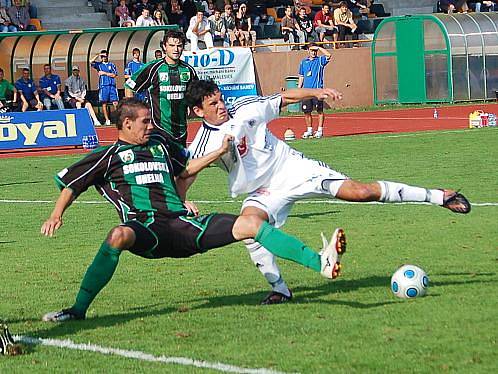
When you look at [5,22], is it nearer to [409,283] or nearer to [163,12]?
[163,12]

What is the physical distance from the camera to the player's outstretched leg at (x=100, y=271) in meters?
7.60

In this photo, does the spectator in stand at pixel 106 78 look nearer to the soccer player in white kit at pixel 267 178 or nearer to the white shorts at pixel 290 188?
the soccer player in white kit at pixel 267 178

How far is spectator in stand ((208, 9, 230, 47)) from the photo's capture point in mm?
36406

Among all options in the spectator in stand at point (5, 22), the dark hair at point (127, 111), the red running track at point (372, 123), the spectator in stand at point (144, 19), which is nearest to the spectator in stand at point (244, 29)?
the spectator in stand at point (144, 19)

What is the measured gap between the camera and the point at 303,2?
135ft

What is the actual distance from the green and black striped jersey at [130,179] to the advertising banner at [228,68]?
2468 centimetres

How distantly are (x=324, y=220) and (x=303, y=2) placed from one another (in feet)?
95.3

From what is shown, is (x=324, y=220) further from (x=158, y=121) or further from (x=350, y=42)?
(x=350, y=42)

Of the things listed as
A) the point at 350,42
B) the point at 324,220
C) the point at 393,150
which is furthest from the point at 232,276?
the point at 350,42

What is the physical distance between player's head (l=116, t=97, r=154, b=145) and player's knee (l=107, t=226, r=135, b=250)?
0.71 metres

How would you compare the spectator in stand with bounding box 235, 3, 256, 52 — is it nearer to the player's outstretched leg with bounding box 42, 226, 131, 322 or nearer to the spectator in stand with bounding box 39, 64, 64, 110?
the spectator in stand with bounding box 39, 64, 64, 110

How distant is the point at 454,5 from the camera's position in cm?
4253

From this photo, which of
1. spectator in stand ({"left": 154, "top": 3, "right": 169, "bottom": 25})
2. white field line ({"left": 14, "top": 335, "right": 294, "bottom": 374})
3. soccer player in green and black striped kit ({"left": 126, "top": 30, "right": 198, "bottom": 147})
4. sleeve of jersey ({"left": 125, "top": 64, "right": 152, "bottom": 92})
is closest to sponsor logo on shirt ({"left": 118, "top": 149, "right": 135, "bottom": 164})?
white field line ({"left": 14, "top": 335, "right": 294, "bottom": 374})

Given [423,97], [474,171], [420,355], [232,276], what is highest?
[420,355]
